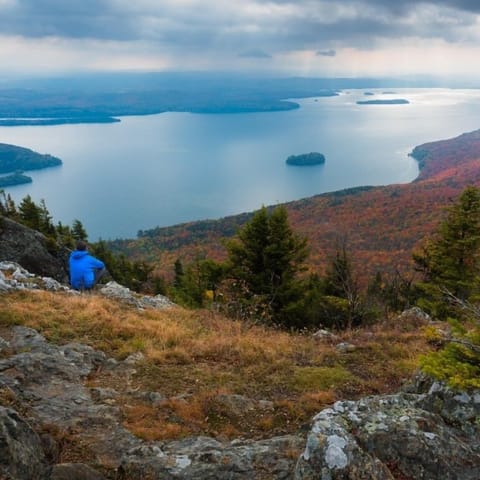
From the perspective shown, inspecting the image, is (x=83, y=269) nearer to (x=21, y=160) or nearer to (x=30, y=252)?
(x=30, y=252)

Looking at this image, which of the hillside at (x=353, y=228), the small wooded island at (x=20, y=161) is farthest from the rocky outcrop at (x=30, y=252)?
the small wooded island at (x=20, y=161)

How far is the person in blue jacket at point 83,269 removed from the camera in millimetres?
11516

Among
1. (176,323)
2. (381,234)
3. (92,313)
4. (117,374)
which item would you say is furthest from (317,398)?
(381,234)

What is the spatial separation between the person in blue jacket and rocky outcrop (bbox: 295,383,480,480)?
8919 mm

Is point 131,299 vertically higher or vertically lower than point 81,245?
lower

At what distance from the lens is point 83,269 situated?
11.8m

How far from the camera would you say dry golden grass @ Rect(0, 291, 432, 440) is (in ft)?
18.4

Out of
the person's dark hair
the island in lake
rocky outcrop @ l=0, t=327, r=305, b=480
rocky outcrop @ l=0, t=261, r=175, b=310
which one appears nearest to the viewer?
rocky outcrop @ l=0, t=327, r=305, b=480

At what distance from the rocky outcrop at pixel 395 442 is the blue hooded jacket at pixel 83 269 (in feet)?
29.3

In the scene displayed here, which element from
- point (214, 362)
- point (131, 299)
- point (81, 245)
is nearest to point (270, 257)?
point (131, 299)

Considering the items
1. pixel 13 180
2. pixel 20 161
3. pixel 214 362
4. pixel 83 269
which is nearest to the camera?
pixel 214 362

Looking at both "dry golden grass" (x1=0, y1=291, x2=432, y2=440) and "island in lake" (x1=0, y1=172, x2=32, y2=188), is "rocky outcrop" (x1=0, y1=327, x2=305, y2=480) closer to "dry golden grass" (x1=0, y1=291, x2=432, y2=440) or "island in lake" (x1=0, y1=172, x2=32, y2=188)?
"dry golden grass" (x1=0, y1=291, x2=432, y2=440)

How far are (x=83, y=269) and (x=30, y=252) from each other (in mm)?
5776

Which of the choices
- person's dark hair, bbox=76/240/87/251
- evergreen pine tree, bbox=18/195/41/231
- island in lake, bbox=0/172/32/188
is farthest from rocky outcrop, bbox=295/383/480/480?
island in lake, bbox=0/172/32/188
